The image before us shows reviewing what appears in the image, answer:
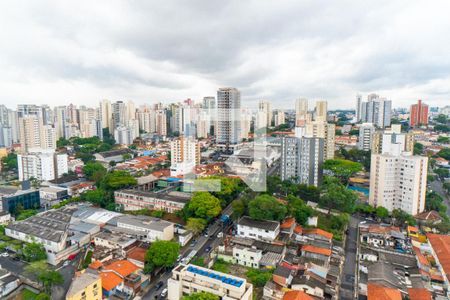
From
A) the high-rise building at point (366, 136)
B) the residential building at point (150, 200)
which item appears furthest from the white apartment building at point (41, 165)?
the high-rise building at point (366, 136)

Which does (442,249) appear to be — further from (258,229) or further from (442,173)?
(442,173)

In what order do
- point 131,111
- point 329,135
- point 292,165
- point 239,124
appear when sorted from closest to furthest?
point 292,165 < point 329,135 < point 239,124 < point 131,111

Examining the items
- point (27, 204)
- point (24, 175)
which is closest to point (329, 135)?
point (27, 204)

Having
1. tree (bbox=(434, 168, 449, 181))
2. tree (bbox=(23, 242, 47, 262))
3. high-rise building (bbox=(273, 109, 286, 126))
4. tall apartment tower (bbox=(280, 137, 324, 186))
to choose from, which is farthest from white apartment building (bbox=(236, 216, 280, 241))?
high-rise building (bbox=(273, 109, 286, 126))

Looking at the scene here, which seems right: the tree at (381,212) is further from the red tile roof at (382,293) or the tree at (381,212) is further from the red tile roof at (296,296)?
the red tile roof at (296,296)

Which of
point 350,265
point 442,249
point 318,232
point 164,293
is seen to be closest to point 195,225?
point 164,293

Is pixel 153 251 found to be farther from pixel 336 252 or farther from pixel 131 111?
pixel 131 111
